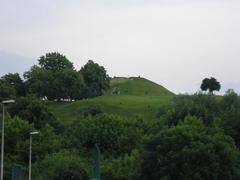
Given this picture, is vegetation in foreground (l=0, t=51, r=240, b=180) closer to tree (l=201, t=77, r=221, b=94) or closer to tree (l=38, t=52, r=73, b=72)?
tree (l=38, t=52, r=73, b=72)

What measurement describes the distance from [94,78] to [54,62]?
35.2 ft

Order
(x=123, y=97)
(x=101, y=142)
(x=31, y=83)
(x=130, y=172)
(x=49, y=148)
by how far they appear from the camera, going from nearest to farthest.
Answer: (x=130, y=172), (x=49, y=148), (x=101, y=142), (x=31, y=83), (x=123, y=97)

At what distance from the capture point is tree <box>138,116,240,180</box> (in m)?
78.5

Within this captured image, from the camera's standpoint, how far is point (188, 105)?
111 metres

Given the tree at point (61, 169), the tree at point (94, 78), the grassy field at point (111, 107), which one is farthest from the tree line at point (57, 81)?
the tree at point (61, 169)

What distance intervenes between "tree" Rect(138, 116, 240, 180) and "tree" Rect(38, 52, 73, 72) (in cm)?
9026

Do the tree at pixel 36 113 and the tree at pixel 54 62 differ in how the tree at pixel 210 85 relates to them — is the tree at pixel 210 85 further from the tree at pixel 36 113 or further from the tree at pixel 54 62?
the tree at pixel 36 113

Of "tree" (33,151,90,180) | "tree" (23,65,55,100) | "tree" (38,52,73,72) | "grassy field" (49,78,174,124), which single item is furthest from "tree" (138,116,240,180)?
"tree" (38,52,73,72)

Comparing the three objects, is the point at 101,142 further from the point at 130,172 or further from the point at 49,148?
the point at 130,172

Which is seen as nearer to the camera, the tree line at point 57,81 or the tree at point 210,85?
the tree line at point 57,81

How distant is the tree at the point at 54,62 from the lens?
6777 inches

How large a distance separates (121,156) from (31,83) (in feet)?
220

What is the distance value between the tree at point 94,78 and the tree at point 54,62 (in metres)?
4.33

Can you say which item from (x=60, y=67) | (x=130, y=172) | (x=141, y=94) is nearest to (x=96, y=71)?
(x=60, y=67)
